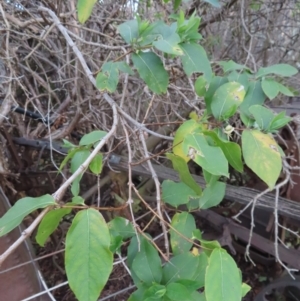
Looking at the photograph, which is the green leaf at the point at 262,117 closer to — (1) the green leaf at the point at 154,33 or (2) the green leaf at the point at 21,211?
(1) the green leaf at the point at 154,33

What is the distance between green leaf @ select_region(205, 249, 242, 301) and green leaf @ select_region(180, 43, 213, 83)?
518mm

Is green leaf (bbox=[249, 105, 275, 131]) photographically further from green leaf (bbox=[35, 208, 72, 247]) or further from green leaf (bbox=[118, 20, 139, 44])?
green leaf (bbox=[35, 208, 72, 247])

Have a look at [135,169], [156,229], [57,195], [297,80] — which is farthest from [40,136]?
[297,80]

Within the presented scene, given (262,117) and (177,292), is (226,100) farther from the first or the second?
(177,292)

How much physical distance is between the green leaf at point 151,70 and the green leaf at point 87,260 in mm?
527

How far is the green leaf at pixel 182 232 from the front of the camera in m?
1.08

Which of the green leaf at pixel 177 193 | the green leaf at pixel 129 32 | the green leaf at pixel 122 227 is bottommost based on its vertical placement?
the green leaf at pixel 122 227

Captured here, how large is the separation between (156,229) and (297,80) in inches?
61.1

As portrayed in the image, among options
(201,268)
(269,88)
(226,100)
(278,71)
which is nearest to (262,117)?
(226,100)

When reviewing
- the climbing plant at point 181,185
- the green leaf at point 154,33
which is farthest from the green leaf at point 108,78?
the green leaf at point 154,33

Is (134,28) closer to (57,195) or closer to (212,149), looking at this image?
(212,149)

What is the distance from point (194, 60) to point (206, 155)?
38cm

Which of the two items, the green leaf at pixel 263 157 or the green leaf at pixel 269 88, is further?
the green leaf at pixel 269 88

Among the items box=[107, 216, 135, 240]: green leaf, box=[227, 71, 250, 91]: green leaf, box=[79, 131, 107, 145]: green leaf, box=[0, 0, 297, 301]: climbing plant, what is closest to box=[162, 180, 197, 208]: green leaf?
box=[0, 0, 297, 301]: climbing plant
